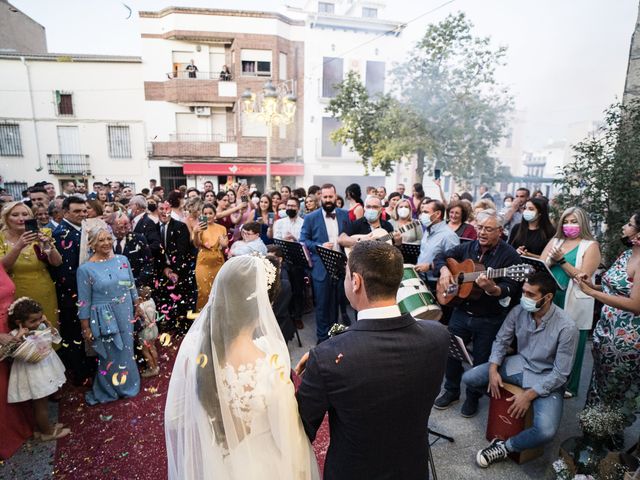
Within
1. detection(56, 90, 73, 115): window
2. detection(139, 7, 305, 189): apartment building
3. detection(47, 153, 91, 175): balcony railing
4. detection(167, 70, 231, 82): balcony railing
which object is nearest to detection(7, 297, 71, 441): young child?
detection(139, 7, 305, 189): apartment building

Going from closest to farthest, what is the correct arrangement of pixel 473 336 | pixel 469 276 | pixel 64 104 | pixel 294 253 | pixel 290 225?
pixel 469 276 < pixel 473 336 < pixel 294 253 < pixel 290 225 < pixel 64 104

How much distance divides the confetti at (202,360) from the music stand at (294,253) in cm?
344

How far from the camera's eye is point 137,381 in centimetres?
430

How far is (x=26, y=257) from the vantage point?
3.90m

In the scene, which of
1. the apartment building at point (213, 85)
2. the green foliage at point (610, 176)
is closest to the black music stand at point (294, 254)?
the green foliage at point (610, 176)

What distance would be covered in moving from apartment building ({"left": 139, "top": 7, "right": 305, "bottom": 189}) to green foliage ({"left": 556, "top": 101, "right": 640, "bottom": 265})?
16403 millimetres

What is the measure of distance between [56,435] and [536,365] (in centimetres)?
446

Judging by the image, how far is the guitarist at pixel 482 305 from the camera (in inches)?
143

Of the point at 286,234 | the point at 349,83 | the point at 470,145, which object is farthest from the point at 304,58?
the point at 286,234

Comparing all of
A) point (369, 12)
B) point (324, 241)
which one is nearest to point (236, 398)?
point (324, 241)

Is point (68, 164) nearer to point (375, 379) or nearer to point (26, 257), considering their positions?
point (26, 257)

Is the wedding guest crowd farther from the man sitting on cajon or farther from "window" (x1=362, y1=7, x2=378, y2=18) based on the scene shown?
"window" (x1=362, y1=7, x2=378, y2=18)

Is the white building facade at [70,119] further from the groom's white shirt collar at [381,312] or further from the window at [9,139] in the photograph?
the groom's white shirt collar at [381,312]

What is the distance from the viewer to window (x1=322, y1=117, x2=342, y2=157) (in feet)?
71.6
